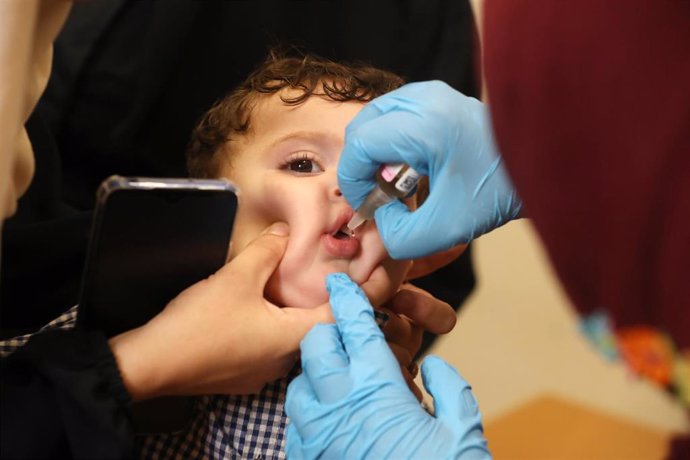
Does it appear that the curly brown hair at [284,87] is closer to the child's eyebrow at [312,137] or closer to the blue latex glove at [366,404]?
the child's eyebrow at [312,137]

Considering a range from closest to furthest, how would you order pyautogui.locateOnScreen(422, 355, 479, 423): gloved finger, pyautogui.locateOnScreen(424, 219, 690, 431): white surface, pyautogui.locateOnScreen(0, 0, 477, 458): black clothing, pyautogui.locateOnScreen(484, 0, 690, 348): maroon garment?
pyautogui.locateOnScreen(484, 0, 690, 348): maroon garment → pyautogui.locateOnScreen(424, 219, 690, 431): white surface → pyautogui.locateOnScreen(422, 355, 479, 423): gloved finger → pyautogui.locateOnScreen(0, 0, 477, 458): black clothing

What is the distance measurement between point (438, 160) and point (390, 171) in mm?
47

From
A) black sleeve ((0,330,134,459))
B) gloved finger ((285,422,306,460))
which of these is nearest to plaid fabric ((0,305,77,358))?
black sleeve ((0,330,134,459))

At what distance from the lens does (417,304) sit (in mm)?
859

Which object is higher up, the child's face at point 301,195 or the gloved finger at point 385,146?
the gloved finger at point 385,146

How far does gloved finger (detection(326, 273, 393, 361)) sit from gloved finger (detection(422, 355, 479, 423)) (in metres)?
0.06

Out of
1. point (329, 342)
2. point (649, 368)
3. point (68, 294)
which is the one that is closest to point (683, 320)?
point (649, 368)

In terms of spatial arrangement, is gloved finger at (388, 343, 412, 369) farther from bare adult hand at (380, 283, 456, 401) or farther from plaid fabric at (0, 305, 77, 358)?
plaid fabric at (0, 305, 77, 358)

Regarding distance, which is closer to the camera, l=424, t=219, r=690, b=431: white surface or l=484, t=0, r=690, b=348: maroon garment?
l=484, t=0, r=690, b=348: maroon garment

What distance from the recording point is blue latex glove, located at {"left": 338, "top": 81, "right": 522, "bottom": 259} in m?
0.64

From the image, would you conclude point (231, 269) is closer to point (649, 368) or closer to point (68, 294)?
point (68, 294)

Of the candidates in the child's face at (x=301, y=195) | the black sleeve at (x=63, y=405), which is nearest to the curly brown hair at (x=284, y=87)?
the child's face at (x=301, y=195)

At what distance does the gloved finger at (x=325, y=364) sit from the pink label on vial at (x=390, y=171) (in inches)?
6.1

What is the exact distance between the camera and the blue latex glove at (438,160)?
2.10ft
